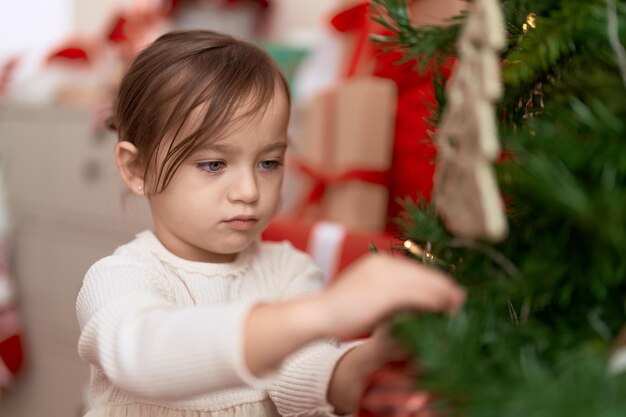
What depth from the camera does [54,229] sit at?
1.97 meters

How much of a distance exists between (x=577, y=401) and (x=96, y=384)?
59 cm

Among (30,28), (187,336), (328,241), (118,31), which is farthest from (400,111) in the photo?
(30,28)

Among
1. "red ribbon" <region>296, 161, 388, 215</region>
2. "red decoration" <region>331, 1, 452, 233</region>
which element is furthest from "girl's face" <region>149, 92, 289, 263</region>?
"red ribbon" <region>296, 161, 388, 215</region>

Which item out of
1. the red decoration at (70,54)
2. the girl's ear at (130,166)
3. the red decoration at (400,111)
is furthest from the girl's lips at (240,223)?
the red decoration at (70,54)

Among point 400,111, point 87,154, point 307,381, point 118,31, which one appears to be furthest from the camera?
point 118,31

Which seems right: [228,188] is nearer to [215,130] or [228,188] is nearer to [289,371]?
[215,130]

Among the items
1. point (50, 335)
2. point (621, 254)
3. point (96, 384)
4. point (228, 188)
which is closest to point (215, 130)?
point (228, 188)

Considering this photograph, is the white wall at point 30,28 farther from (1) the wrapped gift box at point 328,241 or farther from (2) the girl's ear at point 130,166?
(2) the girl's ear at point 130,166

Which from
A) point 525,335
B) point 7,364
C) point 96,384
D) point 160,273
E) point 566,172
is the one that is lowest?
point 7,364

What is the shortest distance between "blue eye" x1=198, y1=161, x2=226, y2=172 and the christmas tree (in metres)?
0.28

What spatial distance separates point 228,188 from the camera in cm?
72

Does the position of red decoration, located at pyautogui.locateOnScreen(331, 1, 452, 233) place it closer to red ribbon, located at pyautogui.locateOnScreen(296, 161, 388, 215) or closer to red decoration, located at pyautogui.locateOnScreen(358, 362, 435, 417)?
red ribbon, located at pyautogui.locateOnScreen(296, 161, 388, 215)

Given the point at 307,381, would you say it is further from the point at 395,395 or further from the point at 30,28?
the point at 30,28

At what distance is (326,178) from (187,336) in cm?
92
